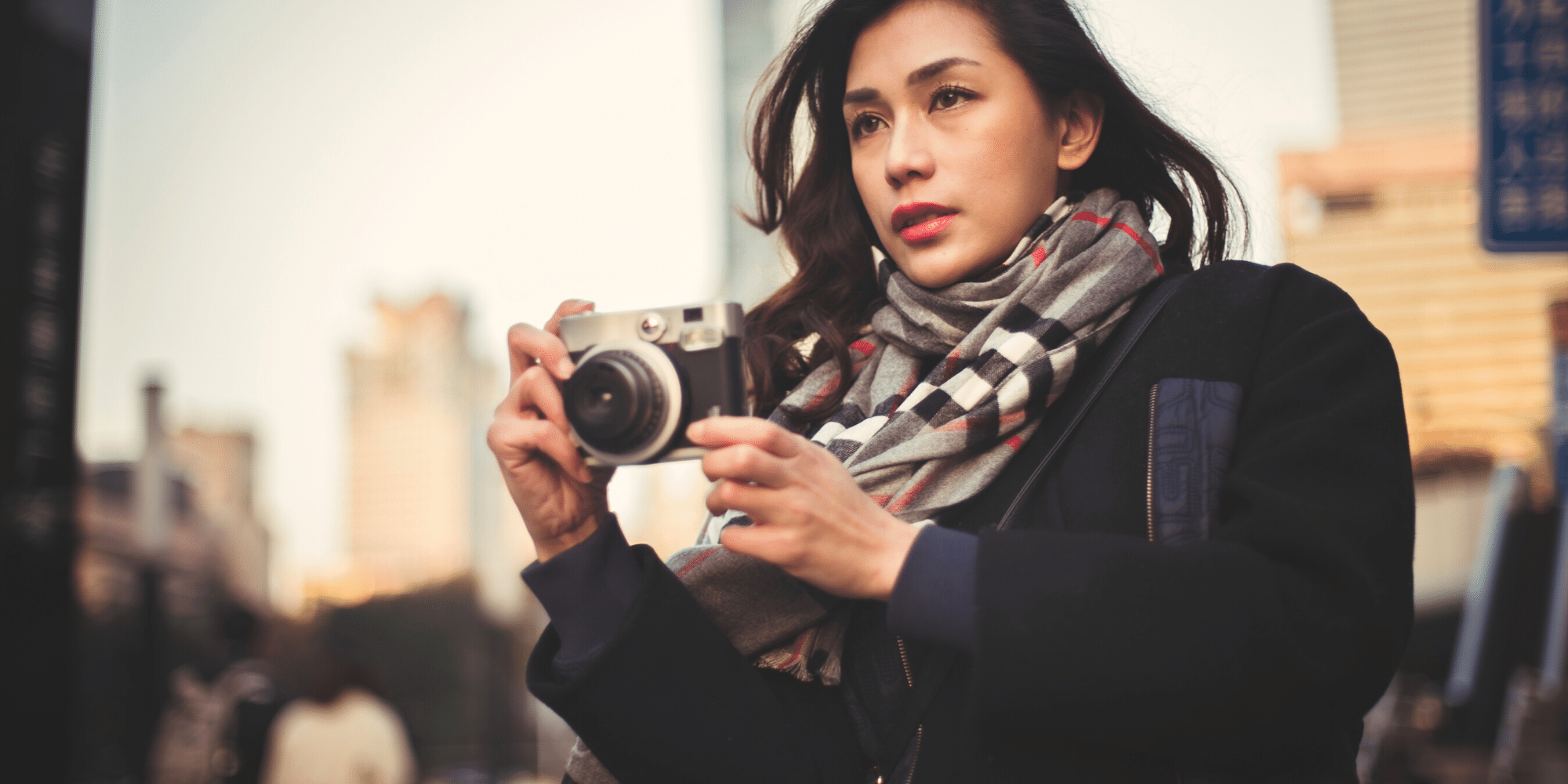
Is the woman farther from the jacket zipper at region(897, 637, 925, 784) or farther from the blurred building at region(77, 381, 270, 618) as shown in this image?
the blurred building at region(77, 381, 270, 618)

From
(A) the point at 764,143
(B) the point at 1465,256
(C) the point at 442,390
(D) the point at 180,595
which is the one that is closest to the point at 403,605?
(D) the point at 180,595

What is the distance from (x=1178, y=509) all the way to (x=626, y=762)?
0.66m

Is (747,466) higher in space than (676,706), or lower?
higher

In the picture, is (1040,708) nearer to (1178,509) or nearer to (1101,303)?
(1178,509)

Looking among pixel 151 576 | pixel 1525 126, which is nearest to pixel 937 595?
pixel 1525 126

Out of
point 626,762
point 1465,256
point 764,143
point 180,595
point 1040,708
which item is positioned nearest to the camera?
point 1040,708

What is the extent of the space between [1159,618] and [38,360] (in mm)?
3397

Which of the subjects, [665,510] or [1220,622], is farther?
[665,510]

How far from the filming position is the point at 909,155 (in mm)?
1299

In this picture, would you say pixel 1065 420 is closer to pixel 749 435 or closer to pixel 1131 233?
pixel 1131 233

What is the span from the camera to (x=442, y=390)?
5288cm

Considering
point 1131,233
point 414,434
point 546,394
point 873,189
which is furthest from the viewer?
point 414,434

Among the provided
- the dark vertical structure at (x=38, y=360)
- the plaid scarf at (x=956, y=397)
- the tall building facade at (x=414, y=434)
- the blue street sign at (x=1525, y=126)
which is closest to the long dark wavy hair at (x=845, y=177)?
the plaid scarf at (x=956, y=397)

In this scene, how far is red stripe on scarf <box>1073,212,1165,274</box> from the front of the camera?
4.12 feet
